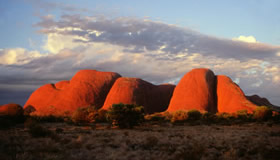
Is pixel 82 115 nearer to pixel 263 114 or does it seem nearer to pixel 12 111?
pixel 12 111

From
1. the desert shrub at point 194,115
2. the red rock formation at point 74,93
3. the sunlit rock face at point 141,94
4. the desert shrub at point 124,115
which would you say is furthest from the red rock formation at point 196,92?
the desert shrub at point 124,115

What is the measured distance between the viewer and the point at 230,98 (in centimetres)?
3691

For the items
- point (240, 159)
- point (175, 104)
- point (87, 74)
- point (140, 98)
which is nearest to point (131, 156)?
point (240, 159)

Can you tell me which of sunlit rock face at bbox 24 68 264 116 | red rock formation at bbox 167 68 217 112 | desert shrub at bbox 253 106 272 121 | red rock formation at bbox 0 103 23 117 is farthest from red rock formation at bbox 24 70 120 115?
desert shrub at bbox 253 106 272 121

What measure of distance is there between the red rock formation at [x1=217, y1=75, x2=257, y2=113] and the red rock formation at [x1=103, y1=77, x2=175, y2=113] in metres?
12.8

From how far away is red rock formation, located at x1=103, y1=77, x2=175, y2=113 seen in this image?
41.7 meters

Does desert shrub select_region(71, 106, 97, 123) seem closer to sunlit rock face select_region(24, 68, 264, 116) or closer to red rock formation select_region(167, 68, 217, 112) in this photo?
sunlit rock face select_region(24, 68, 264, 116)

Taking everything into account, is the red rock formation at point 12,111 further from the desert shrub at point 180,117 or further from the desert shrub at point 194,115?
the desert shrub at point 194,115

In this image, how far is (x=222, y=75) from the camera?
137 feet

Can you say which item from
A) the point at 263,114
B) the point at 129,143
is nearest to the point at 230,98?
the point at 263,114

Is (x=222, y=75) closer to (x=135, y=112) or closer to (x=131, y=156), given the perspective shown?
(x=135, y=112)

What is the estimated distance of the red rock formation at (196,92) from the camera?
124ft

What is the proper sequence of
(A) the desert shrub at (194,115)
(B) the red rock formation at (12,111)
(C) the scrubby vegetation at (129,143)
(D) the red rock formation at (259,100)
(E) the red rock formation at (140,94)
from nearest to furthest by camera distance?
(C) the scrubby vegetation at (129,143)
(B) the red rock formation at (12,111)
(A) the desert shrub at (194,115)
(E) the red rock formation at (140,94)
(D) the red rock formation at (259,100)

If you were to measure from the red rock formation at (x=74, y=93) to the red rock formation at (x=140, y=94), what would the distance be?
268 cm
